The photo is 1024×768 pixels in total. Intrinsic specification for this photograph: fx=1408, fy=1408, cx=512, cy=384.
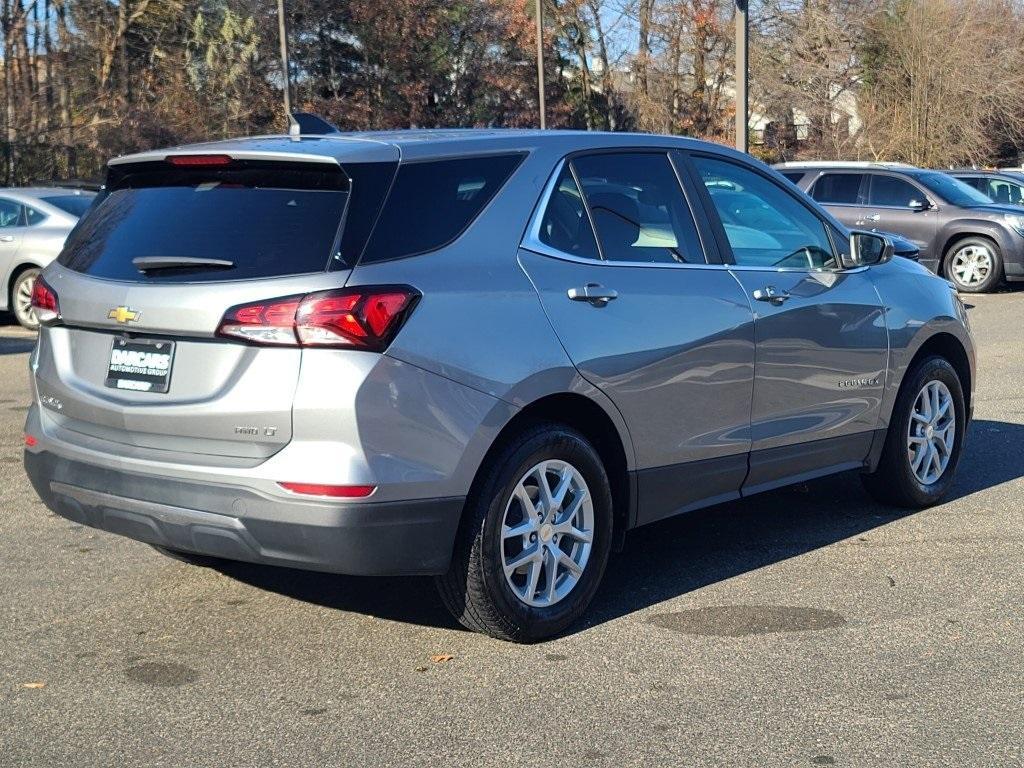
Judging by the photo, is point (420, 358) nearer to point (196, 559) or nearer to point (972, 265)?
point (196, 559)

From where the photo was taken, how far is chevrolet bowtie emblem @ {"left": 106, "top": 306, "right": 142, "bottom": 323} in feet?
15.2

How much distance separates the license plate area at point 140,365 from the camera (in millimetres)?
4566

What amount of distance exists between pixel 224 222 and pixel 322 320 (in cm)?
61

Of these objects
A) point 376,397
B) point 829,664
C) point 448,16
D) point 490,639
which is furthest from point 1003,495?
point 448,16

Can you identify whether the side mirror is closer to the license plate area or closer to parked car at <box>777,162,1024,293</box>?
the license plate area

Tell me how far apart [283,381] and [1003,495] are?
427 cm

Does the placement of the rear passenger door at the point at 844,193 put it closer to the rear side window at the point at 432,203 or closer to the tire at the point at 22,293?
the tire at the point at 22,293

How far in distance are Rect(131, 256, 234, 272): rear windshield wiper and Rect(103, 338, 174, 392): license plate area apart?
250mm

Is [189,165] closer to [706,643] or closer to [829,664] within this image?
[706,643]

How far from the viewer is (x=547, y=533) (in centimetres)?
488

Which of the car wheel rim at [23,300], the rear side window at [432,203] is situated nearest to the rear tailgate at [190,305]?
the rear side window at [432,203]

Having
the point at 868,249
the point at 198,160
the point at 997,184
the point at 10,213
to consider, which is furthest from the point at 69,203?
the point at 997,184

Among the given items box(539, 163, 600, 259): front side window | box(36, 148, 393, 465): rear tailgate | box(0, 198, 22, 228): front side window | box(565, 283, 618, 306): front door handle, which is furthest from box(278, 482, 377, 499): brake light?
box(0, 198, 22, 228): front side window

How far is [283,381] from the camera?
4.33 meters
